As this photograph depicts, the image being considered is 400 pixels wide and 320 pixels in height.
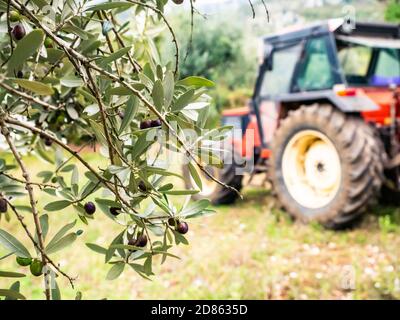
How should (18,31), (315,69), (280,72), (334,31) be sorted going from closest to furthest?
1. (18,31)
2. (334,31)
3. (315,69)
4. (280,72)

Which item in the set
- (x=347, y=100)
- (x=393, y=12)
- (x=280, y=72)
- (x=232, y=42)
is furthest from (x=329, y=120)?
(x=232, y=42)

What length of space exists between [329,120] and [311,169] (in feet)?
1.93

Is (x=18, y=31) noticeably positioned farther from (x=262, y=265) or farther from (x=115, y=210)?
(x=262, y=265)

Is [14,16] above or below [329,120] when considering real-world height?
above

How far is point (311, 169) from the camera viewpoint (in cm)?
481

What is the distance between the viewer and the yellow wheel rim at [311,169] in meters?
4.56

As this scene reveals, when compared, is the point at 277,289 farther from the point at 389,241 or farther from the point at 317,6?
the point at 317,6

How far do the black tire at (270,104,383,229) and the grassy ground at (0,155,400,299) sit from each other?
14cm

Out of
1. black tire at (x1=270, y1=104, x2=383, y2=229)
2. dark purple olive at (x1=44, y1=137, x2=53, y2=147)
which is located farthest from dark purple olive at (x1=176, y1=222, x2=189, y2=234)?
black tire at (x1=270, y1=104, x2=383, y2=229)

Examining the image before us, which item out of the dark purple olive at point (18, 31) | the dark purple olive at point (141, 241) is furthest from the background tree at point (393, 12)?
the dark purple olive at point (18, 31)

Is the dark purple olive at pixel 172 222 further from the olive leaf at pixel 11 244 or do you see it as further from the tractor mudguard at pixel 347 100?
the tractor mudguard at pixel 347 100

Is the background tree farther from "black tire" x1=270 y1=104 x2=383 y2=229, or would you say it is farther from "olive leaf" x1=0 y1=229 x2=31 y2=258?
"olive leaf" x1=0 y1=229 x2=31 y2=258

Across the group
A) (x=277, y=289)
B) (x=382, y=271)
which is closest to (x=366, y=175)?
(x=382, y=271)
